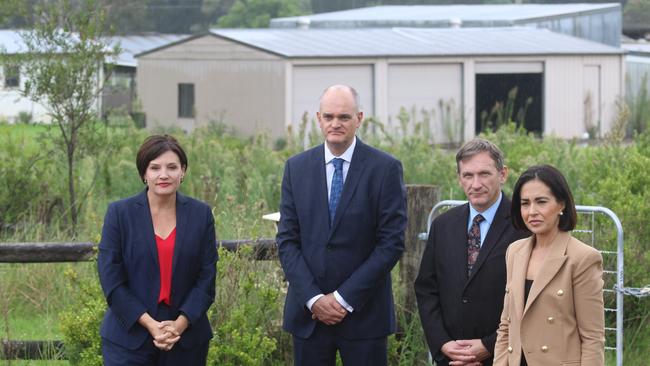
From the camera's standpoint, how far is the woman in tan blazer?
5.65 metres

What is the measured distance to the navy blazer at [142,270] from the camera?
6.38 m

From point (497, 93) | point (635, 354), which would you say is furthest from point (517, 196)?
point (497, 93)

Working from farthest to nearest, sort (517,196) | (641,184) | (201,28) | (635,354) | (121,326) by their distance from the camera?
1. (201,28)
2. (641,184)
3. (635,354)
4. (121,326)
5. (517,196)

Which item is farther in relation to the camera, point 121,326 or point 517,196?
point 121,326

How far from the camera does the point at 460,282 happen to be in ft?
21.4

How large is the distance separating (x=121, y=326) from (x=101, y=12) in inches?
350

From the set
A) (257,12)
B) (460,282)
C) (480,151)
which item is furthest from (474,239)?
(257,12)

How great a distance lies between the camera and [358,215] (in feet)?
22.2

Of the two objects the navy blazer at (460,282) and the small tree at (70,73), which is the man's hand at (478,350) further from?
the small tree at (70,73)

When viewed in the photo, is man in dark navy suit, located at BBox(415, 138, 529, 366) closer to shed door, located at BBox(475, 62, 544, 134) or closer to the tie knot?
the tie knot

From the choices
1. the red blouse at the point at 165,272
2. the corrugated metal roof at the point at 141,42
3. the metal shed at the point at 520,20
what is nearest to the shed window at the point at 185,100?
the metal shed at the point at 520,20

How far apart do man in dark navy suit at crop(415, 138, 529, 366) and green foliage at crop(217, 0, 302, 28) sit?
68601mm

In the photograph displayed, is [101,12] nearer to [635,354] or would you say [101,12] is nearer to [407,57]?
[635,354]

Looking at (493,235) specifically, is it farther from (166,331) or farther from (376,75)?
(376,75)
